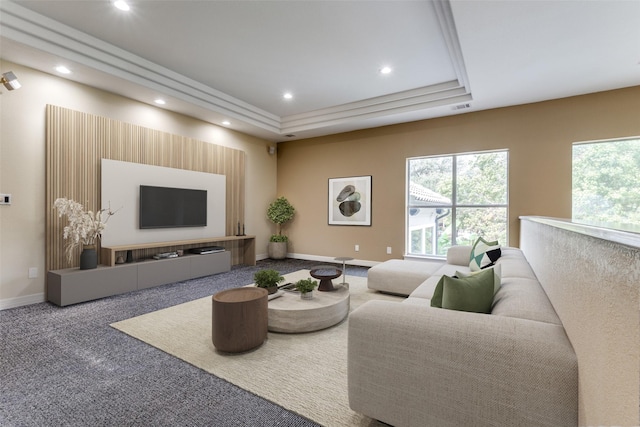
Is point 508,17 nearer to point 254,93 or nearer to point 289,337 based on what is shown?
point 289,337

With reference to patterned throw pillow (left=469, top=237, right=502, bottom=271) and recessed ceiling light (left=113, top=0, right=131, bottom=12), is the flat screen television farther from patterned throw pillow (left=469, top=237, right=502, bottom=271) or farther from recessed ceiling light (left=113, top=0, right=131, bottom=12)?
patterned throw pillow (left=469, top=237, right=502, bottom=271)

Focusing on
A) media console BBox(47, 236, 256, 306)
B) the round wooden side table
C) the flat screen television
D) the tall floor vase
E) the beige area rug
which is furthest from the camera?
the flat screen television

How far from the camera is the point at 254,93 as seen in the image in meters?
4.82

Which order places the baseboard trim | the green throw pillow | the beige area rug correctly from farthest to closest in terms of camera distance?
the baseboard trim, the beige area rug, the green throw pillow

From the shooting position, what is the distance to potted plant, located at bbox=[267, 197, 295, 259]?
653 centimetres

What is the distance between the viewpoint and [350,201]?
6.09m

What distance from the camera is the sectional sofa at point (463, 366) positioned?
101cm

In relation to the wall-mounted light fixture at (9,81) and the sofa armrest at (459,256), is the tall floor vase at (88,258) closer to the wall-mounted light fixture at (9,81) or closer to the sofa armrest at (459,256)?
the wall-mounted light fixture at (9,81)

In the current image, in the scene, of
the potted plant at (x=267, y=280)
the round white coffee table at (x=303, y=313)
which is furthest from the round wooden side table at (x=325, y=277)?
the potted plant at (x=267, y=280)

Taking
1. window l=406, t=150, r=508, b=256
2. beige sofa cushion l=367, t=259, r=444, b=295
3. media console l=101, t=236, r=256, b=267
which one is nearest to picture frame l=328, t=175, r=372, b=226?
window l=406, t=150, r=508, b=256

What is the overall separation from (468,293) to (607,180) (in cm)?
406

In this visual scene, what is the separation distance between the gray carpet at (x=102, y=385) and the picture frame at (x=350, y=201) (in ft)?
14.0

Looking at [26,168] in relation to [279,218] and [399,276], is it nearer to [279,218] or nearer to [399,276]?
[279,218]

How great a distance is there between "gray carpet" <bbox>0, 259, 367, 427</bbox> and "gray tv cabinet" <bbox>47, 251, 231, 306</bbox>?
465 mm
